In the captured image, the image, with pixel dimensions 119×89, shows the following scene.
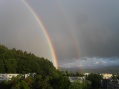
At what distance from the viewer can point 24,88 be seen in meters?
67.6

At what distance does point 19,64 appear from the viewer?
111 meters

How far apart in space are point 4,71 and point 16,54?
14891mm

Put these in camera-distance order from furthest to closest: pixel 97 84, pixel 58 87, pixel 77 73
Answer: pixel 77 73 < pixel 97 84 < pixel 58 87

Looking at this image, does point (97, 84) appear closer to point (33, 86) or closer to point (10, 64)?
point (10, 64)

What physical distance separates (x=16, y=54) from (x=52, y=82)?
43.0 meters

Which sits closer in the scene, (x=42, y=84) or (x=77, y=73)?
(x=42, y=84)

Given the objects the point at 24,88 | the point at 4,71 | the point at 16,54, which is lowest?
the point at 24,88

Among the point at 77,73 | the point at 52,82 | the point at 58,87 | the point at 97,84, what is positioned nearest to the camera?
the point at 58,87

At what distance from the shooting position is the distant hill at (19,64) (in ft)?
349

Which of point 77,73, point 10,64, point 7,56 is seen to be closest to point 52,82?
point 10,64

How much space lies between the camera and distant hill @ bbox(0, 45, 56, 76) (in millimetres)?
106438

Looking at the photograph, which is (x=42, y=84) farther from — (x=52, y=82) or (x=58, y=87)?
(x=52, y=82)

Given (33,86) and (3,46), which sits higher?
(3,46)

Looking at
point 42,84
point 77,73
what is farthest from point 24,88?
point 77,73
